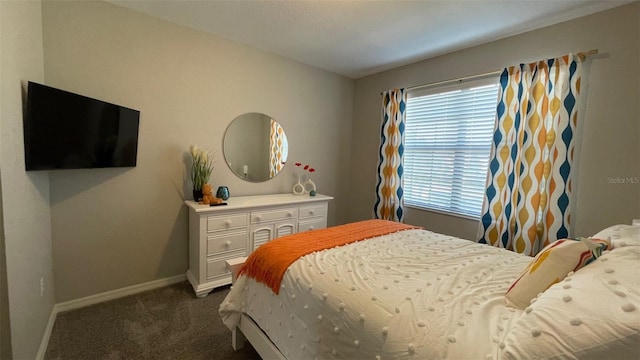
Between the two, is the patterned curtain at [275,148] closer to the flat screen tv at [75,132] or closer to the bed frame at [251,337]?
the flat screen tv at [75,132]

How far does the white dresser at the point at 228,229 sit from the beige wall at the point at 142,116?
31cm

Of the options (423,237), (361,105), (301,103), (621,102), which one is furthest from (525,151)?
(301,103)

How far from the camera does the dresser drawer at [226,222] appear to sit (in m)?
2.35

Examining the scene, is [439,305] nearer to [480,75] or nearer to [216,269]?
[216,269]

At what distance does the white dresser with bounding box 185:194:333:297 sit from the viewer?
234cm

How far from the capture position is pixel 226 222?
95.3 inches

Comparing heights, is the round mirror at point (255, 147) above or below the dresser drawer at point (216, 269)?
above

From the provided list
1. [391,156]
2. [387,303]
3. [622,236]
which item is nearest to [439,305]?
[387,303]

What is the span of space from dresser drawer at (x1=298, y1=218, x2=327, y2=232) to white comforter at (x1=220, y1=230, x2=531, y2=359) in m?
1.33

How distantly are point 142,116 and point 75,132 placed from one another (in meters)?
0.59

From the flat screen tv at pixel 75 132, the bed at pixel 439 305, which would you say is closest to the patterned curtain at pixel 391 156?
the bed at pixel 439 305

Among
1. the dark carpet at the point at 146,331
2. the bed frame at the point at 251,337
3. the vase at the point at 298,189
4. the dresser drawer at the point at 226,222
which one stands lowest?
the dark carpet at the point at 146,331

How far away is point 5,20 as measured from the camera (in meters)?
1.23

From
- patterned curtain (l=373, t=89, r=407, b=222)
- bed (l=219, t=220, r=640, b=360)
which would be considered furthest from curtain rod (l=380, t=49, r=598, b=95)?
bed (l=219, t=220, r=640, b=360)
